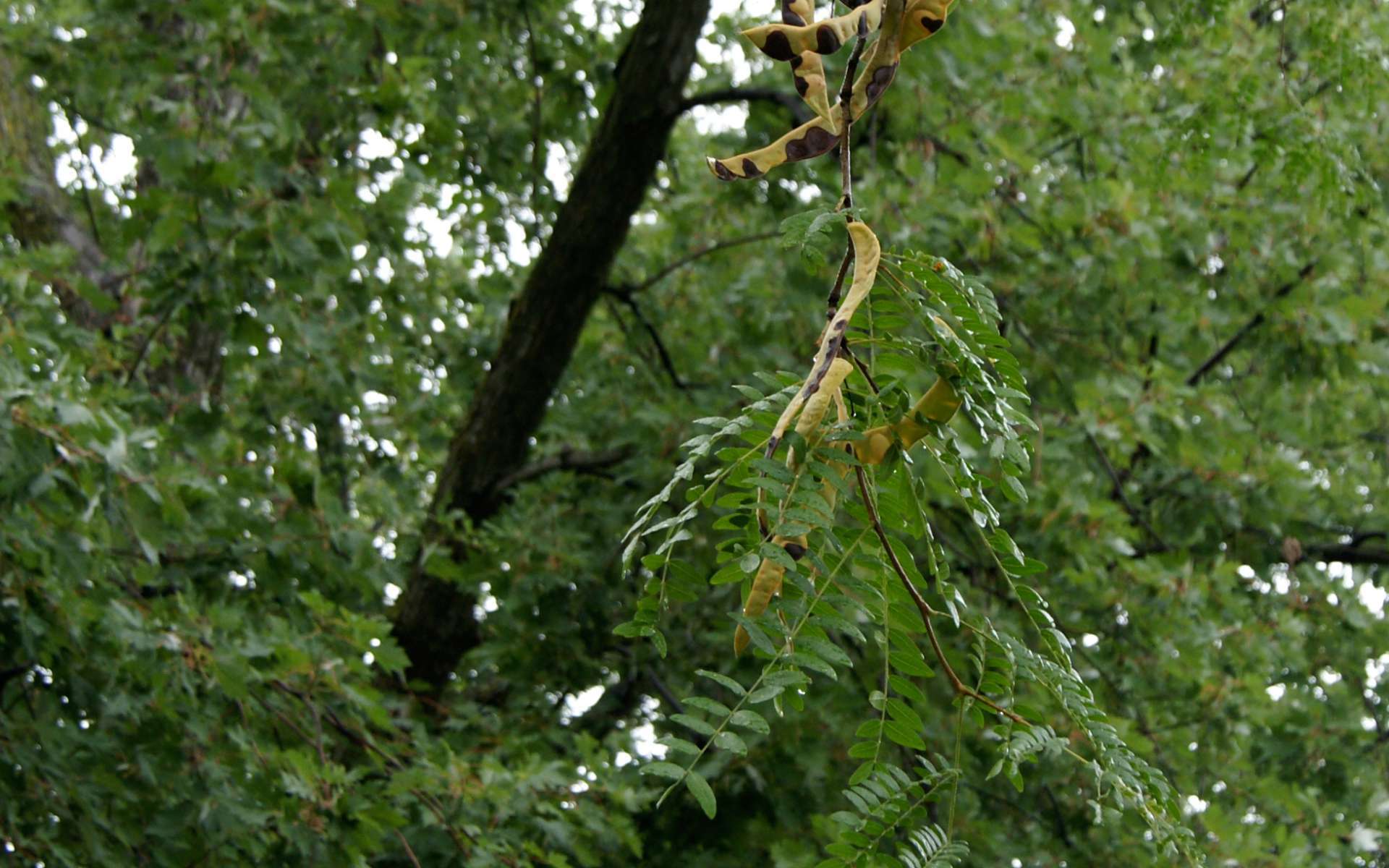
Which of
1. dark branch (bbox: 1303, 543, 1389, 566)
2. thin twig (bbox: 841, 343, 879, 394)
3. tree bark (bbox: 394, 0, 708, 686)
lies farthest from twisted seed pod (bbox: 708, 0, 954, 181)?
dark branch (bbox: 1303, 543, 1389, 566)

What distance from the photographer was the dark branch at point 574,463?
4.96 meters

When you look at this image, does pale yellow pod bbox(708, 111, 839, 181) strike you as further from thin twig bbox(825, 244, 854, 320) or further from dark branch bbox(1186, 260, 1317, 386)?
dark branch bbox(1186, 260, 1317, 386)

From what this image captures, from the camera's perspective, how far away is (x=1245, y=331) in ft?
17.9

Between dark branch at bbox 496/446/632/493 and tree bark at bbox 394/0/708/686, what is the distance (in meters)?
0.16

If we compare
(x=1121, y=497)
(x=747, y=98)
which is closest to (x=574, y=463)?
(x=747, y=98)

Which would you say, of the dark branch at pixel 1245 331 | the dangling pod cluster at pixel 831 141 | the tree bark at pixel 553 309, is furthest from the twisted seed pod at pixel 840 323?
the dark branch at pixel 1245 331

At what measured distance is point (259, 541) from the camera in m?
4.04

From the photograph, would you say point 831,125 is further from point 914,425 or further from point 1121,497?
point 1121,497

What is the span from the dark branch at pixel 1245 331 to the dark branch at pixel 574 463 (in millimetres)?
2213

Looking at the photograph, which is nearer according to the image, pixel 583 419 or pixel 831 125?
pixel 831 125

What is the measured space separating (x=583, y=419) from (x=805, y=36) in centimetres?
474

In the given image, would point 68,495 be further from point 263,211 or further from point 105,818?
point 263,211

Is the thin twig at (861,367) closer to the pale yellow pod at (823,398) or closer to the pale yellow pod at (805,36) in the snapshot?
the pale yellow pod at (823,398)

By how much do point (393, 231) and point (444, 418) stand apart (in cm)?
113
